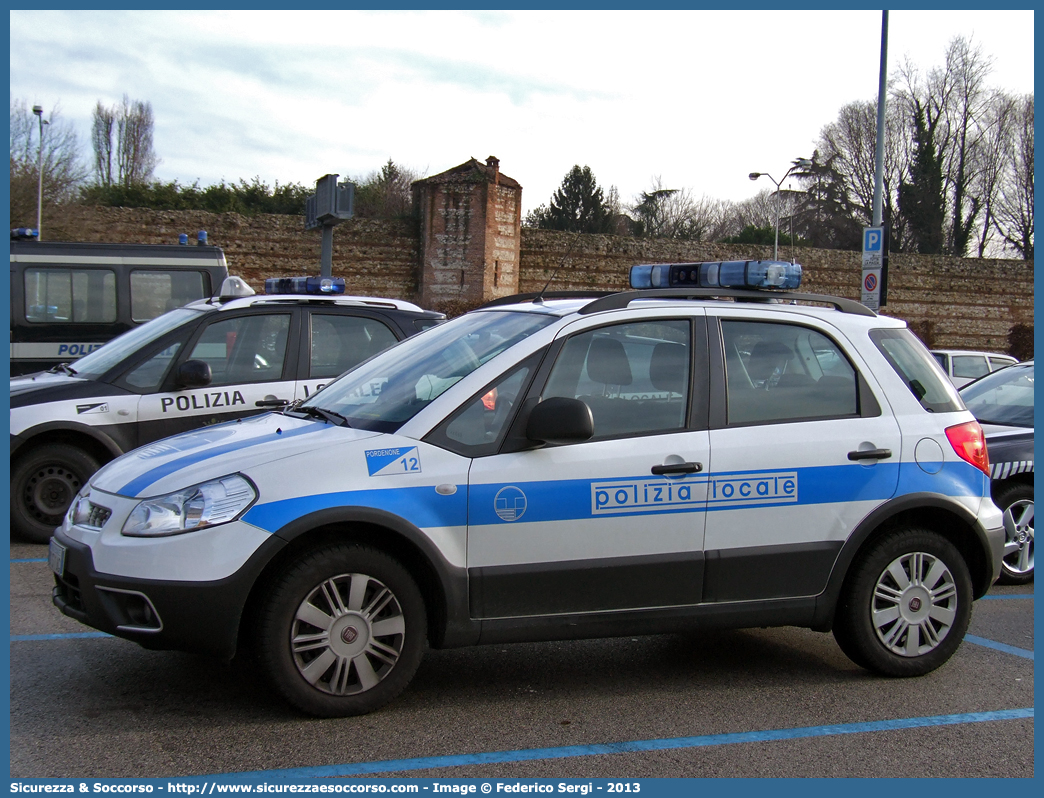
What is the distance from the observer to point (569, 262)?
109 feet

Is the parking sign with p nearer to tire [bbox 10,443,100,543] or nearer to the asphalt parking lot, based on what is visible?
the asphalt parking lot

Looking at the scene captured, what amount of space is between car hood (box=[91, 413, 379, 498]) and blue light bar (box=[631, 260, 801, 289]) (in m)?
1.75

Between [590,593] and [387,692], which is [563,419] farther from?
[387,692]

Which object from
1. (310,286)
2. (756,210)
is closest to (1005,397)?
(310,286)

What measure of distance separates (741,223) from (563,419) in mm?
77466

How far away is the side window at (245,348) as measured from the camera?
25.0ft

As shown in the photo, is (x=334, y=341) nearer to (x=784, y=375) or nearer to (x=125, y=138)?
(x=784, y=375)

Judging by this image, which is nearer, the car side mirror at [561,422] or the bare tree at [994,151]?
the car side mirror at [561,422]

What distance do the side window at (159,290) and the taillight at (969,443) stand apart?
9.77 m

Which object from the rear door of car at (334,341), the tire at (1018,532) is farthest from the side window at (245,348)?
the tire at (1018,532)

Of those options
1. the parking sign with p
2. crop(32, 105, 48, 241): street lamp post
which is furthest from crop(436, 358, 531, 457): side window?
crop(32, 105, 48, 241): street lamp post

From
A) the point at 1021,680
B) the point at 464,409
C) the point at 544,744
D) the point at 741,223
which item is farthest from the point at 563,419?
the point at 741,223

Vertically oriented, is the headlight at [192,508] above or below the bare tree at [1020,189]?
below

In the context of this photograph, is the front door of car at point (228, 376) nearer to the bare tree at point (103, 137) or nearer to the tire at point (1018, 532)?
the tire at point (1018, 532)
